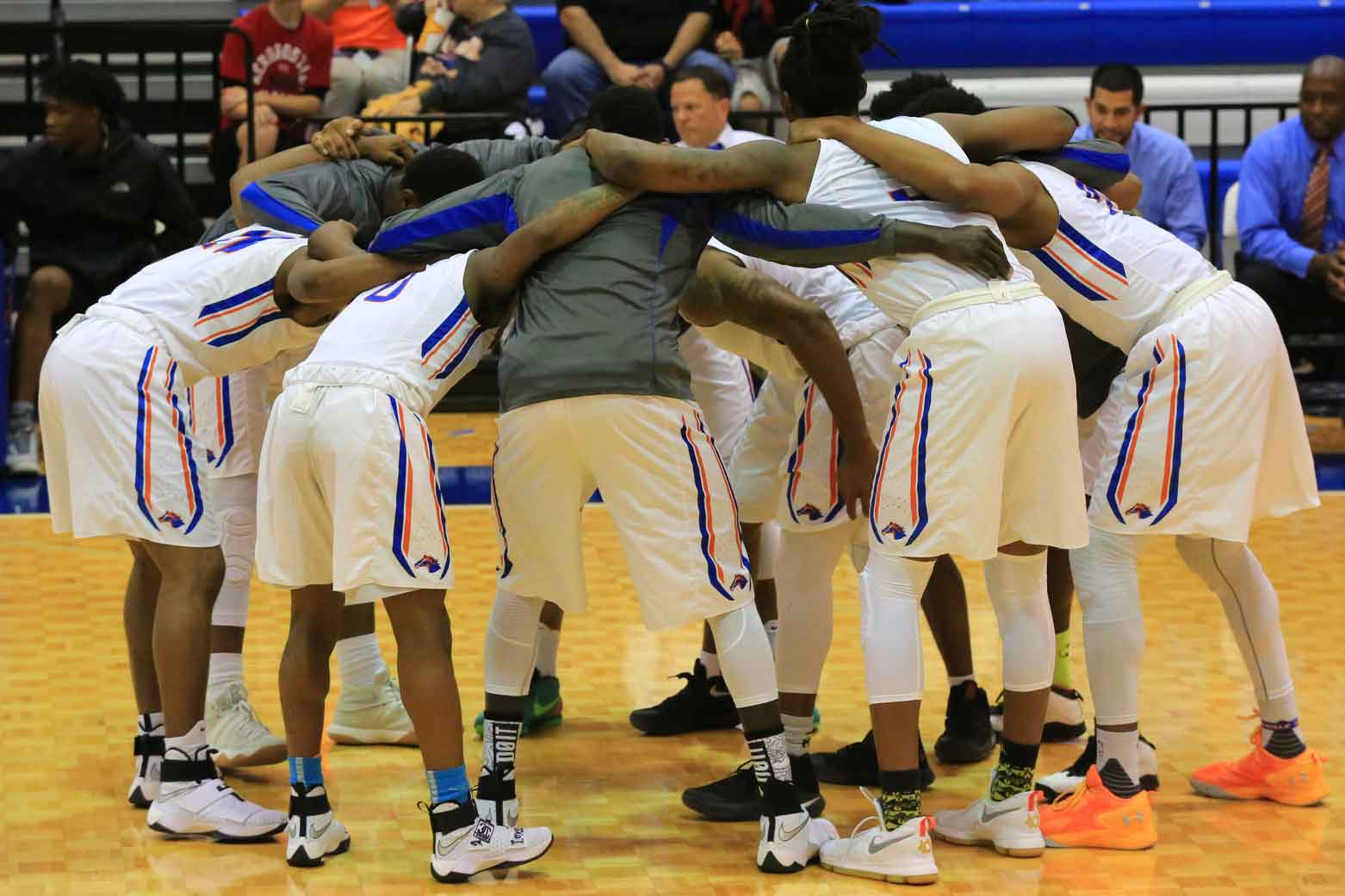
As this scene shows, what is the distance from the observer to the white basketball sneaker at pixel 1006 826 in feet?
13.0

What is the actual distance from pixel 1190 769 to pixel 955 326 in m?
1.50

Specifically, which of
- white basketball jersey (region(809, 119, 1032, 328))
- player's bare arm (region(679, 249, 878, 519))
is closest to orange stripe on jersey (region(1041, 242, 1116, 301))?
white basketball jersey (region(809, 119, 1032, 328))

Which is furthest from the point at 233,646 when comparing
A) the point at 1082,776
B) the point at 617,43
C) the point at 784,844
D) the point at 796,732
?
the point at 617,43

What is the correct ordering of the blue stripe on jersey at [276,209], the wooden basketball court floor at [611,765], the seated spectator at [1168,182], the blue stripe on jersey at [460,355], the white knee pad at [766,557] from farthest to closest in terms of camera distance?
the seated spectator at [1168,182] → the white knee pad at [766,557] → the blue stripe on jersey at [276,209] → the blue stripe on jersey at [460,355] → the wooden basketball court floor at [611,765]

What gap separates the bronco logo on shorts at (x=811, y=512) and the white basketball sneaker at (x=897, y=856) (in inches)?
30.7

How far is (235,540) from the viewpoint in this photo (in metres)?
4.80

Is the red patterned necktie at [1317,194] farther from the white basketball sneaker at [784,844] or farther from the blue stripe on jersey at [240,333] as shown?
the blue stripe on jersey at [240,333]

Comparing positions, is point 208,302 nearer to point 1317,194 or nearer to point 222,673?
point 222,673

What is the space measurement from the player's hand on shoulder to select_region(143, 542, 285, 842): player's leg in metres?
1.80

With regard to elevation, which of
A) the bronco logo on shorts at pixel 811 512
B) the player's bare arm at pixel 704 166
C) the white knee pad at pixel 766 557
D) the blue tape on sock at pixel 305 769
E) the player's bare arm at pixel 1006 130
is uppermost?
the player's bare arm at pixel 1006 130

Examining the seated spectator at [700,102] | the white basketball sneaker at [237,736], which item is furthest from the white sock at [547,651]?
the seated spectator at [700,102]

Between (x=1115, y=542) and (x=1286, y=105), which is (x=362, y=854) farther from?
(x=1286, y=105)

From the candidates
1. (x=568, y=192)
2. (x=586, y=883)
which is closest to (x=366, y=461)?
(x=568, y=192)

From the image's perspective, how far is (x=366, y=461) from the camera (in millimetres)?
3734
